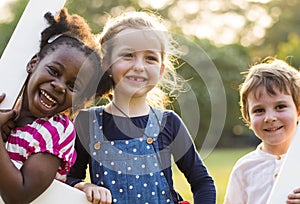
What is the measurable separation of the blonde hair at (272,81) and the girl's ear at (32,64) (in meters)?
0.89

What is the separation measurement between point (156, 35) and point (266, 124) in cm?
52

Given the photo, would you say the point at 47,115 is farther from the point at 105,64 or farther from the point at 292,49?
the point at 292,49

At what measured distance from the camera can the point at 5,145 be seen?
2.19m

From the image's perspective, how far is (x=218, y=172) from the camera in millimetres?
10734

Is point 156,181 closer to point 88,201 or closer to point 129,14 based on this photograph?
point 88,201

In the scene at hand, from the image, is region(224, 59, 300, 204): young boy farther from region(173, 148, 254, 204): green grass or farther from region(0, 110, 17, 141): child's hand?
region(173, 148, 254, 204): green grass

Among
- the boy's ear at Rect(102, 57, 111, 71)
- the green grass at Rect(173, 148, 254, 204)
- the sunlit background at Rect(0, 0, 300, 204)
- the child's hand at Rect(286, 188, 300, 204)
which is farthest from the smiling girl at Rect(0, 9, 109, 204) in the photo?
the sunlit background at Rect(0, 0, 300, 204)

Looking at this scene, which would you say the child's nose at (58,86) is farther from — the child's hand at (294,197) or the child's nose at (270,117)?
the child's nose at (270,117)

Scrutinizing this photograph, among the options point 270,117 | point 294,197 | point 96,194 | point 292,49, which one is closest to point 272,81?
point 270,117

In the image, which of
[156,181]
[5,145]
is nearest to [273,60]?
[156,181]

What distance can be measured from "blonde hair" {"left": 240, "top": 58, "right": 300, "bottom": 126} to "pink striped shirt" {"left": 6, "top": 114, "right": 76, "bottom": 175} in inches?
32.5

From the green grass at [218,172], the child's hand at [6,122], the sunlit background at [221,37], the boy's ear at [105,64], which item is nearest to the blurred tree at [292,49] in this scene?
the sunlit background at [221,37]

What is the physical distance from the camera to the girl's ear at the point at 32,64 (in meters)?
2.24

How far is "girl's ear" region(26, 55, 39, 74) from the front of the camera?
224 centimetres
